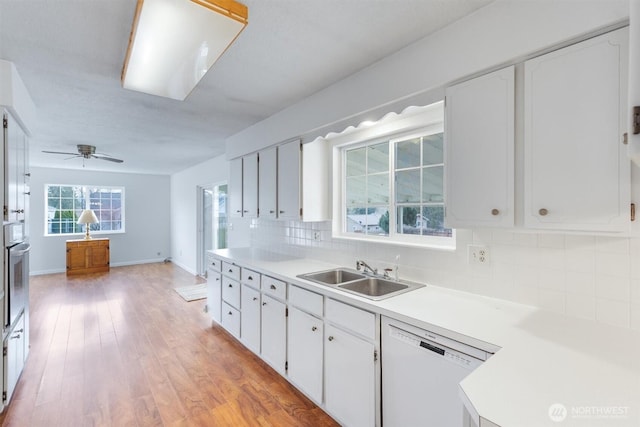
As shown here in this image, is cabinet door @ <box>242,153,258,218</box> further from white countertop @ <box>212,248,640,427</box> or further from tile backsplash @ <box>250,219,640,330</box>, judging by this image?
white countertop @ <box>212,248,640,427</box>

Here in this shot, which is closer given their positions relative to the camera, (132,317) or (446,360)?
(446,360)

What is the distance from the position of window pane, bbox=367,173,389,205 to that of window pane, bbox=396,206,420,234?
0.60ft

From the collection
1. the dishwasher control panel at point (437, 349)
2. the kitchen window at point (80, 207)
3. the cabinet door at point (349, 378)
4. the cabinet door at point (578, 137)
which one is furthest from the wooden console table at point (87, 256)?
the cabinet door at point (578, 137)

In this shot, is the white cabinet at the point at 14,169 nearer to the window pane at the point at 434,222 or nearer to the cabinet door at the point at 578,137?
the window pane at the point at 434,222

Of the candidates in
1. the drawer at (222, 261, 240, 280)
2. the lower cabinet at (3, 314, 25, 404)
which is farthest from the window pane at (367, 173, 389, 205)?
the lower cabinet at (3, 314, 25, 404)

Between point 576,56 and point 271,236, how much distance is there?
3158mm

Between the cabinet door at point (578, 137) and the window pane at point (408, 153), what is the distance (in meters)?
0.98

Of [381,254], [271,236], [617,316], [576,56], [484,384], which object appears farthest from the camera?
[271,236]

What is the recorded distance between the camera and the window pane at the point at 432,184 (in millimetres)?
2223

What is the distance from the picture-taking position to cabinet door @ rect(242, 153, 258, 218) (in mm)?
3510

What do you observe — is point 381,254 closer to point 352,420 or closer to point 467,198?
point 467,198

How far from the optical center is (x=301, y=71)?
7.18 ft

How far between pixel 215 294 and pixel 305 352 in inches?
71.2

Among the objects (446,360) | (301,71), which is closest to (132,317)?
(301,71)
